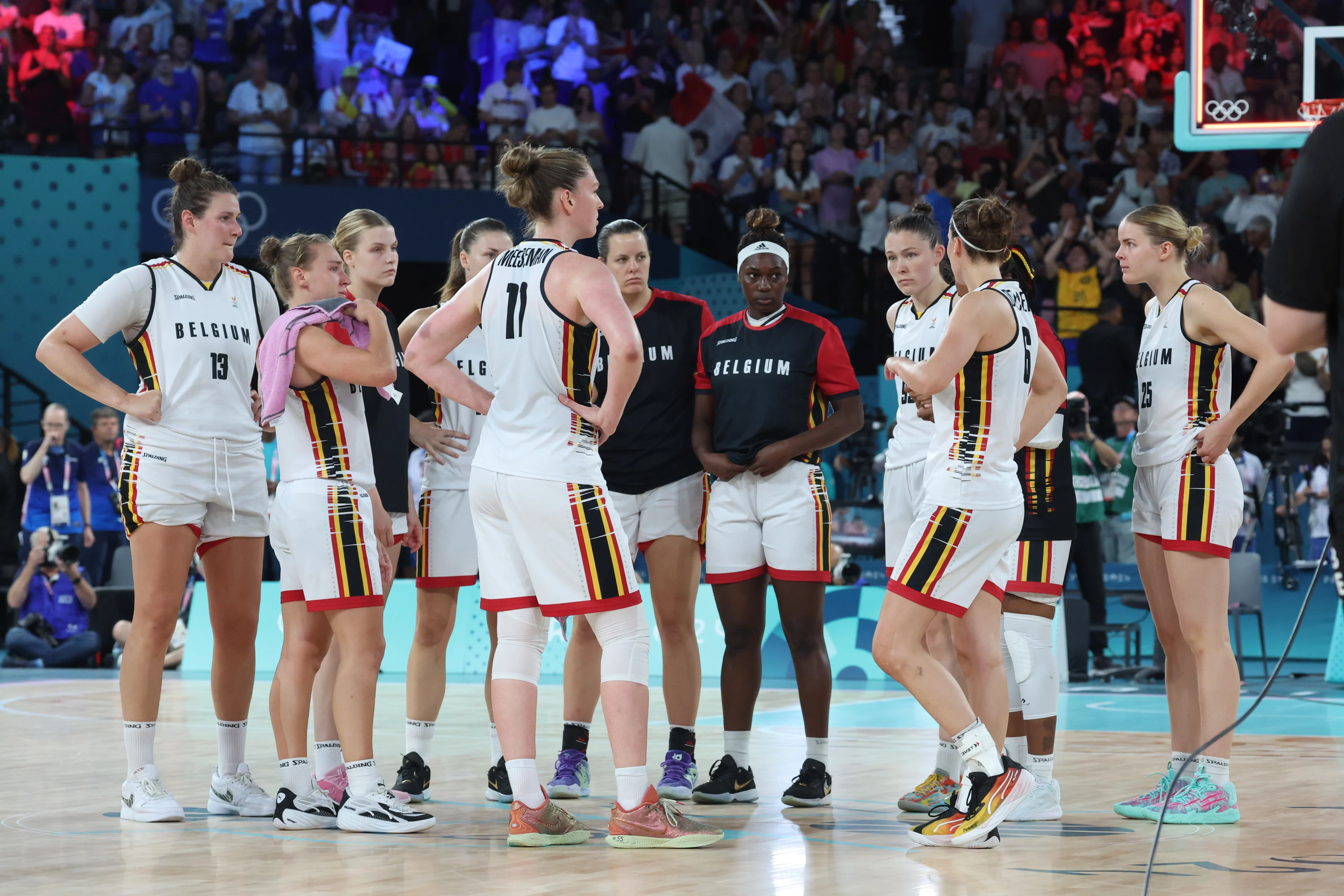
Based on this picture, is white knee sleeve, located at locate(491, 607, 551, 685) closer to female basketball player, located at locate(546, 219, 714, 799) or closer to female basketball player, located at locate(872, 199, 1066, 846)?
female basketball player, located at locate(546, 219, 714, 799)

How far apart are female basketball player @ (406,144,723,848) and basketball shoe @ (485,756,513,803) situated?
919mm

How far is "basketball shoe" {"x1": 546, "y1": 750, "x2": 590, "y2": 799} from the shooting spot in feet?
18.0

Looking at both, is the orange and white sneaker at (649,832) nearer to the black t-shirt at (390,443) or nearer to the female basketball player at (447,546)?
the female basketball player at (447,546)

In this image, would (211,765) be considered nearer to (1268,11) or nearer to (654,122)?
(1268,11)

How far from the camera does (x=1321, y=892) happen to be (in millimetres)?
3846

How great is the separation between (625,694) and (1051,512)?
73.1 inches

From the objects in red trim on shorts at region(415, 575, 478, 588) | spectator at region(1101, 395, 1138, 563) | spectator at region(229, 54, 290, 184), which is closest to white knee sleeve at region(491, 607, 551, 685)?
red trim on shorts at region(415, 575, 478, 588)

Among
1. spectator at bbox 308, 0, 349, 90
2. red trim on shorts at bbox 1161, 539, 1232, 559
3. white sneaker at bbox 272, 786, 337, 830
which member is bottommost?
white sneaker at bbox 272, 786, 337, 830

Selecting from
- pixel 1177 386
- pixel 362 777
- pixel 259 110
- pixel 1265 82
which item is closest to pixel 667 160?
pixel 259 110

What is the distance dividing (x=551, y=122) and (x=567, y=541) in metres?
11.8

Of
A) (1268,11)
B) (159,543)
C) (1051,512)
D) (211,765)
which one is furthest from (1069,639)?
(159,543)

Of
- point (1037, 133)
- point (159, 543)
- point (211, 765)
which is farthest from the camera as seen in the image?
point (1037, 133)

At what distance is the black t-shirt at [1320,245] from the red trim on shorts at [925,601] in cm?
173

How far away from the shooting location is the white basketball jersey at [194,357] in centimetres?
504
